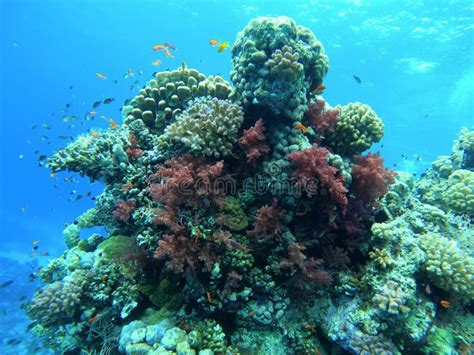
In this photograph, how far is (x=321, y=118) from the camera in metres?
6.04

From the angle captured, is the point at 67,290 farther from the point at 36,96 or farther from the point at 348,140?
the point at 36,96

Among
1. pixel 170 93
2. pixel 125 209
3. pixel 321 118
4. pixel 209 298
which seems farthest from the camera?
pixel 170 93

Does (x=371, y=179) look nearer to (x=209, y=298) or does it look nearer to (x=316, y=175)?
(x=316, y=175)

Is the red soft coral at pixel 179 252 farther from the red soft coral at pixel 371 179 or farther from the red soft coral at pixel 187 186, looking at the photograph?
the red soft coral at pixel 371 179

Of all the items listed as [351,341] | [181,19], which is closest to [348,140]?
[351,341]

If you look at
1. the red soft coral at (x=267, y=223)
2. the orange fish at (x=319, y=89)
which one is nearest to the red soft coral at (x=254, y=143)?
the red soft coral at (x=267, y=223)

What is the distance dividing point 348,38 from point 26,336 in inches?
1882

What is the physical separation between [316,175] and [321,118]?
5.89 ft

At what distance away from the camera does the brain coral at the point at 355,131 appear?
607 cm

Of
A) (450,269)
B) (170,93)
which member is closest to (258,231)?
(450,269)

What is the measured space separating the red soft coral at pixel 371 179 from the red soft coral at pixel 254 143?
5.98 feet

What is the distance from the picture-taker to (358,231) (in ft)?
17.2

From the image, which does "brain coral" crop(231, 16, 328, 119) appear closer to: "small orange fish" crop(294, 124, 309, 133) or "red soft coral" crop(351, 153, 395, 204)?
"small orange fish" crop(294, 124, 309, 133)

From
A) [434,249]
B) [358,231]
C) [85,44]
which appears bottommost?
[434,249]
